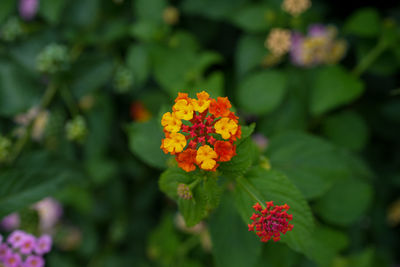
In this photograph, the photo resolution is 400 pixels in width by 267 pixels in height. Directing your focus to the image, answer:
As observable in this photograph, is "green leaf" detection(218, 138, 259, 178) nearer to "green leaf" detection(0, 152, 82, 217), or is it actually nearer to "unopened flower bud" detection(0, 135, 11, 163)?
"green leaf" detection(0, 152, 82, 217)

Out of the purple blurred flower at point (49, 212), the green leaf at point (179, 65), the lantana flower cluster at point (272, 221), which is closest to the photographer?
the lantana flower cluster at point (272, 221)

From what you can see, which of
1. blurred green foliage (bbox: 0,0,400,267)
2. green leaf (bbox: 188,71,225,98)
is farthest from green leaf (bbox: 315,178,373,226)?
green leaf (bbox: 188,71,225,98)

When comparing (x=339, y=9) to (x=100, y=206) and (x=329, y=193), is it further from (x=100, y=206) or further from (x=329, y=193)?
(x=100, y=206)

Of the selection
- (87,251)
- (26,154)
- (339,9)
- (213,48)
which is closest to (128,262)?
(87,251)

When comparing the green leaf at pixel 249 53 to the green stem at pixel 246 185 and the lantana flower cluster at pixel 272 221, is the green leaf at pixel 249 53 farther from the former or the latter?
the lantana flower cluster at pixel 272 221

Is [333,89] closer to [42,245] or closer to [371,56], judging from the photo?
[371,56]

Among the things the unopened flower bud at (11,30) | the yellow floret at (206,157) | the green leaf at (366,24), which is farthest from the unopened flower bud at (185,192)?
the unopened flower bud at (11,30)

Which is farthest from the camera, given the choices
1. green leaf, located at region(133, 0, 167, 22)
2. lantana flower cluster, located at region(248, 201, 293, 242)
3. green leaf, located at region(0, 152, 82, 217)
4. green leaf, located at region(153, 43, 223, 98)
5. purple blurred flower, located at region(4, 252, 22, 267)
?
green leaf, located at region(133, 0, 167, 22)
